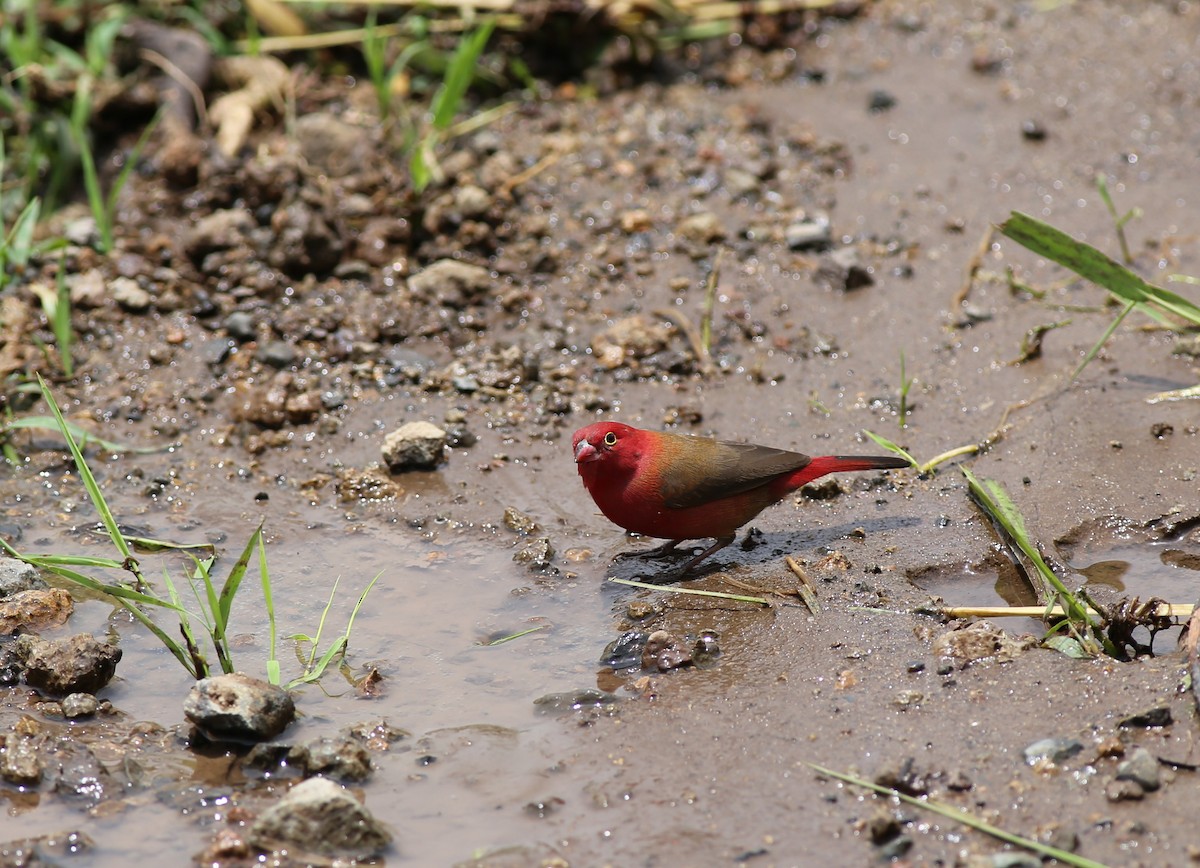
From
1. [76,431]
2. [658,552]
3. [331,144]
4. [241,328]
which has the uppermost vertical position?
[331,144]

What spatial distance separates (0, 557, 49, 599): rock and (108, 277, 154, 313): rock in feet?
6.92

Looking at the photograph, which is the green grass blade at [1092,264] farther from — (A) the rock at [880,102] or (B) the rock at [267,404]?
(B) the rock at [267,404]

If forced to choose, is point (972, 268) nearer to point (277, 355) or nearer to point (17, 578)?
point (277, 355)

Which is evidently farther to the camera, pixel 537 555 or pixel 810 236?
pixel 810 236

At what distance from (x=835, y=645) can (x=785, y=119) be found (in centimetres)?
442

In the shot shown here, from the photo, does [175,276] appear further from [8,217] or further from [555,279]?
[555,279]

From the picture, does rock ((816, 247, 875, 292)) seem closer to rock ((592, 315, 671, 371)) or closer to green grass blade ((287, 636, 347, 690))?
rock ((592, 315, 671, 371))

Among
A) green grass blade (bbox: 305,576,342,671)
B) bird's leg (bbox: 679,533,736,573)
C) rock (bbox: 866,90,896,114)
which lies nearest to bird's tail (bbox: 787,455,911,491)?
bird's leg (bbox: 679,533,736,573)

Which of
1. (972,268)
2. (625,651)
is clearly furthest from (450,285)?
(625,651)

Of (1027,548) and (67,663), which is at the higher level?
(1027,548)

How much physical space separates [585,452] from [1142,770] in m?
2.32

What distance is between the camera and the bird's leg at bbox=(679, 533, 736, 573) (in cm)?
511

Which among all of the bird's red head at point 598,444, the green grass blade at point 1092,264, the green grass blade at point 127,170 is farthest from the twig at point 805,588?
the green grass blade at point 127,170

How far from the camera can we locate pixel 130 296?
660cm
